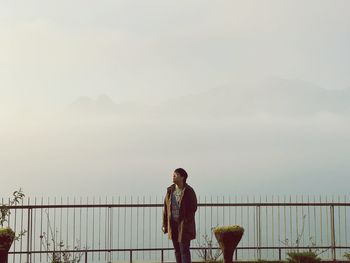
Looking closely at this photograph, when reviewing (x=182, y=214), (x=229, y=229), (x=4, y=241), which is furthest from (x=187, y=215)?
(x=4, y=241)

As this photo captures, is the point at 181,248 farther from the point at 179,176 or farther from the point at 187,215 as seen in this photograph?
the point at 179,176

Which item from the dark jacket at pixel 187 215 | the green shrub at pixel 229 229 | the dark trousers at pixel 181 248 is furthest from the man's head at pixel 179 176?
the green shrub at pixel 229 229

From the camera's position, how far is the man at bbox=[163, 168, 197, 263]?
41.1 feet

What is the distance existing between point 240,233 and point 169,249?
2.29 metres

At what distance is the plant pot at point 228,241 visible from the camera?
15.2m

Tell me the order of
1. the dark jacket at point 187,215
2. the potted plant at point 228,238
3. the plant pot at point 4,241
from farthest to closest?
the potted plant at point 228,238 → the plant pot at point 4,241 → the dark jacket at point 187,215

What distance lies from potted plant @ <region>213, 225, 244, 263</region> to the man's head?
3.03 metres

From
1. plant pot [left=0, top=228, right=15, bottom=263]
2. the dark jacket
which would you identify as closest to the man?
the dark jacket

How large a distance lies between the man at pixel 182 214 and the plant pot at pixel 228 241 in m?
2.61

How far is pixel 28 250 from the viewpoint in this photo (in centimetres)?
1662

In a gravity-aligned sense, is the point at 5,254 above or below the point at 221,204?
below

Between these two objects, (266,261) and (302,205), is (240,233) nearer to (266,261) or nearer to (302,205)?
(266,261)

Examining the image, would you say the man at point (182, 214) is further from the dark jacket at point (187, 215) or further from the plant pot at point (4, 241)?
the plant pot at point (4, 241)

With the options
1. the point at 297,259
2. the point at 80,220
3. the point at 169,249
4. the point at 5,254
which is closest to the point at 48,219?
the point at 80,220
